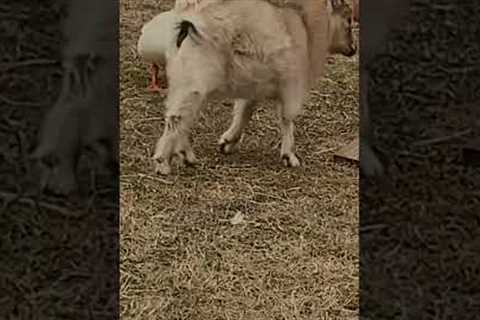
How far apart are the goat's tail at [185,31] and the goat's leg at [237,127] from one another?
681 mm

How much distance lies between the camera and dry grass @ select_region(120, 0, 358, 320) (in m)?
3.10

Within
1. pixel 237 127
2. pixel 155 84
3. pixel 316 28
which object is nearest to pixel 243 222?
pixel 237 127

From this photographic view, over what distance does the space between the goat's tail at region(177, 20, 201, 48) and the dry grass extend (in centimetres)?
64

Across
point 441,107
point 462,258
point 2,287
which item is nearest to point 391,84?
point 441,107

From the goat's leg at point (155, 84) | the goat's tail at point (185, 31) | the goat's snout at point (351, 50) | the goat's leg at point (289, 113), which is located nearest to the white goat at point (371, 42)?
the goat's tail at point (185, 31)

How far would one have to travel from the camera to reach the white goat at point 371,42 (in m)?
1.55

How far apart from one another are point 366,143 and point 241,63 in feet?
9.83

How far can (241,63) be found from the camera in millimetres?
4574

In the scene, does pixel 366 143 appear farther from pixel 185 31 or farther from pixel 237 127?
pixel 237 127

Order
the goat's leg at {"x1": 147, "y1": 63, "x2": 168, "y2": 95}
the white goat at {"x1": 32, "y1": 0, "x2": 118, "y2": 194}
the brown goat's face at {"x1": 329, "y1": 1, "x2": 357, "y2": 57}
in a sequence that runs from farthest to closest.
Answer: the goat's leg at {"x1": 147, "y1": 63, "x2": 168, "y2": 95}
the brown goat's face at {"x1": 329, "y1": 1, "x2": 357, "y2": 57}
the white goat at {"x1": 32, "y1": 0, "x2": 118, "y2": 194}

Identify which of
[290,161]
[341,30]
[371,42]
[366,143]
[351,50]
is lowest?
[290,161]

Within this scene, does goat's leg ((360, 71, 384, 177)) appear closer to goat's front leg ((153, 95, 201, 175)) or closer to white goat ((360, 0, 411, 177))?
white goat ((360, 0, 411, 177))

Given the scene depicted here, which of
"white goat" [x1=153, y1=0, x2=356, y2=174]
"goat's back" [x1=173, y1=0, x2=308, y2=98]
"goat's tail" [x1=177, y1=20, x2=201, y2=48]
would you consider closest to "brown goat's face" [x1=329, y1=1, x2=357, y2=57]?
"white goat" [x1=153, y1=0, x2=356, y2=174]

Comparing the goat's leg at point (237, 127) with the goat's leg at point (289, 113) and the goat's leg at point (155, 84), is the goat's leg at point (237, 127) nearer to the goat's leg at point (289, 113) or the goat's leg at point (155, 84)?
the goat's leg at point (289, 113)
